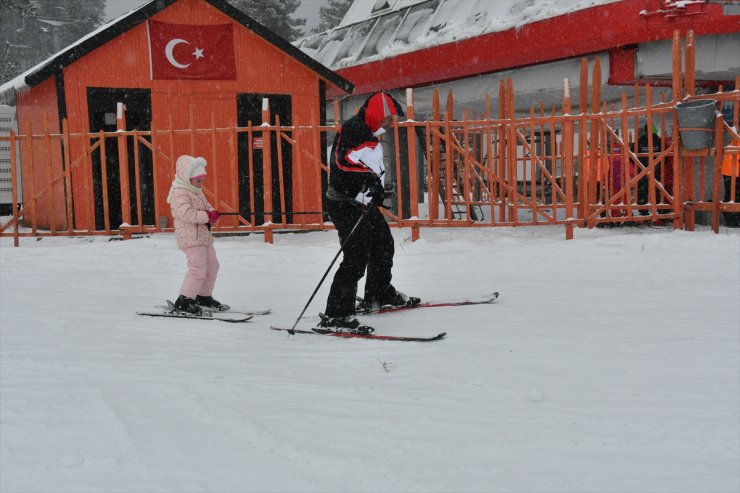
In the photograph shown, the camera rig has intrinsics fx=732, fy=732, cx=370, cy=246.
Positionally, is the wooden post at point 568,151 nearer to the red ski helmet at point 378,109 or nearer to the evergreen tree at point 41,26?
the red ski helmet at point 378,109

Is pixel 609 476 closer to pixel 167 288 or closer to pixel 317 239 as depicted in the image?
pixel 167 288

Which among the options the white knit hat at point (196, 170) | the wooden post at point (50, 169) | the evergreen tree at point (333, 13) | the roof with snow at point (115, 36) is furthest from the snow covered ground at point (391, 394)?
the evergreen tree at point (333, 13)

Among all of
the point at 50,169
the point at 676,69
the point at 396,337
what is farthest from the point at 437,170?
the point at 396,337

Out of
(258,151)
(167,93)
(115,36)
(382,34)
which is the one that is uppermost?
(382,34)

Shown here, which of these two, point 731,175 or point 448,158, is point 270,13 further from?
point 731,175

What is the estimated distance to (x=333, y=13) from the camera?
57531 millimetres

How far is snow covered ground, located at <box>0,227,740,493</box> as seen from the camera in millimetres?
2855

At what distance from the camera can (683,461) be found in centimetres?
300

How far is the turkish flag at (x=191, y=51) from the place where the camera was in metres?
12.4

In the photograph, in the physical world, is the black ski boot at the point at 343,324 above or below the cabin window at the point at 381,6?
below

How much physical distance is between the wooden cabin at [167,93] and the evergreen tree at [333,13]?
44348mm

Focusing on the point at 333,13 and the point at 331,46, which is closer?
the point at 331,46

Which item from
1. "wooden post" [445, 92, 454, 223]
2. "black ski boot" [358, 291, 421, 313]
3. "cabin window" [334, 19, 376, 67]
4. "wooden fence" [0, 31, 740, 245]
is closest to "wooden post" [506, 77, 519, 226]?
"wooden fence" [0, 31, 740, 245]

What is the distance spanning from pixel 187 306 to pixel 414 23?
11300mm
